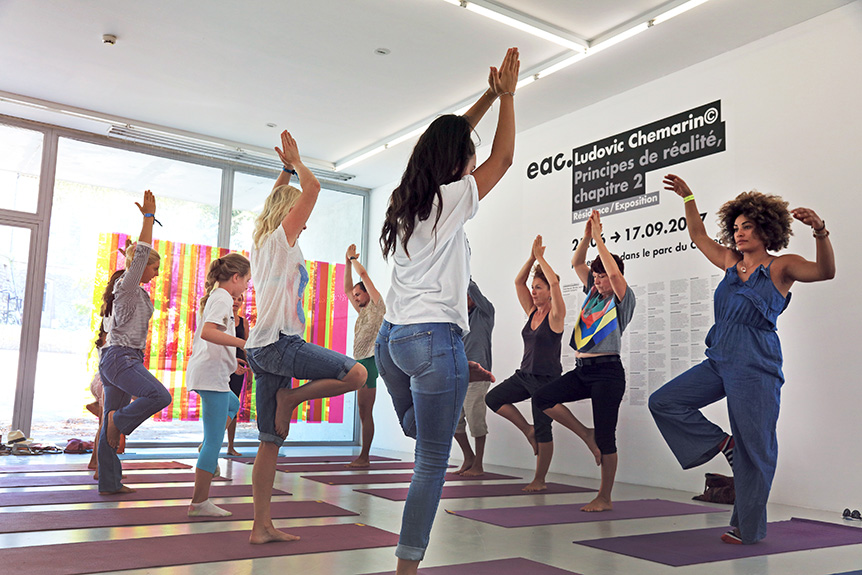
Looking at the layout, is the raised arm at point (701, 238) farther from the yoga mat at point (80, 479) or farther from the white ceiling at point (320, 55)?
the yoga mat at point (80, 479)

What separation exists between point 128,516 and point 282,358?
1.34 metres

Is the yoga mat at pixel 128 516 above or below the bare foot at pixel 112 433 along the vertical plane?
below

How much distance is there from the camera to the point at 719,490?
15.1 ft

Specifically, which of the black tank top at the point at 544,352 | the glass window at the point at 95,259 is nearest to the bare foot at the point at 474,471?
the black tank top at the point at 544,352

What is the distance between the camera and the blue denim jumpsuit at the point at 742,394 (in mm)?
3182

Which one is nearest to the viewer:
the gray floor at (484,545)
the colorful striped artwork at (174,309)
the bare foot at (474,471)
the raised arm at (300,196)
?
the gray floor at (484,545)

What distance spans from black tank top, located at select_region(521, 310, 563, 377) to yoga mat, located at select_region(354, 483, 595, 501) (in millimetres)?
825

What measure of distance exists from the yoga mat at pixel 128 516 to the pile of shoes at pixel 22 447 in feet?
11.8

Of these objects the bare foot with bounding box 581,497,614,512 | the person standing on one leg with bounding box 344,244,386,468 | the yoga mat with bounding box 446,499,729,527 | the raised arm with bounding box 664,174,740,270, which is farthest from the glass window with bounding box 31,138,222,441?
the raised arm with bounding box 664,174,740,270

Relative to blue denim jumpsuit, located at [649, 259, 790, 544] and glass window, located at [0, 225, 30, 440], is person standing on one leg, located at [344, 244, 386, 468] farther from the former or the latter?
glass window, located at [0, 225, 30, 440]

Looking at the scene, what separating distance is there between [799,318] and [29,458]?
635cm

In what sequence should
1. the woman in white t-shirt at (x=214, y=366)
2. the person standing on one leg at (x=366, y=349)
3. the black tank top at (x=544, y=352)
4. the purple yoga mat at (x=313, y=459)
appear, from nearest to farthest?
1. the woman in white t-shirt at (x=214, y=366)
2. the black tank top at (x=544, y=352)
3. the person standing on one leg at (x=366, y=349)
4. the purple yoga mat at (x=313, y=459)

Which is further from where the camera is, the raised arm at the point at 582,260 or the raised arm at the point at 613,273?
the raised arm at the point at 582,260

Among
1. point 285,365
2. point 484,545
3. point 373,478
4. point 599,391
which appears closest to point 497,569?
point 484,545
